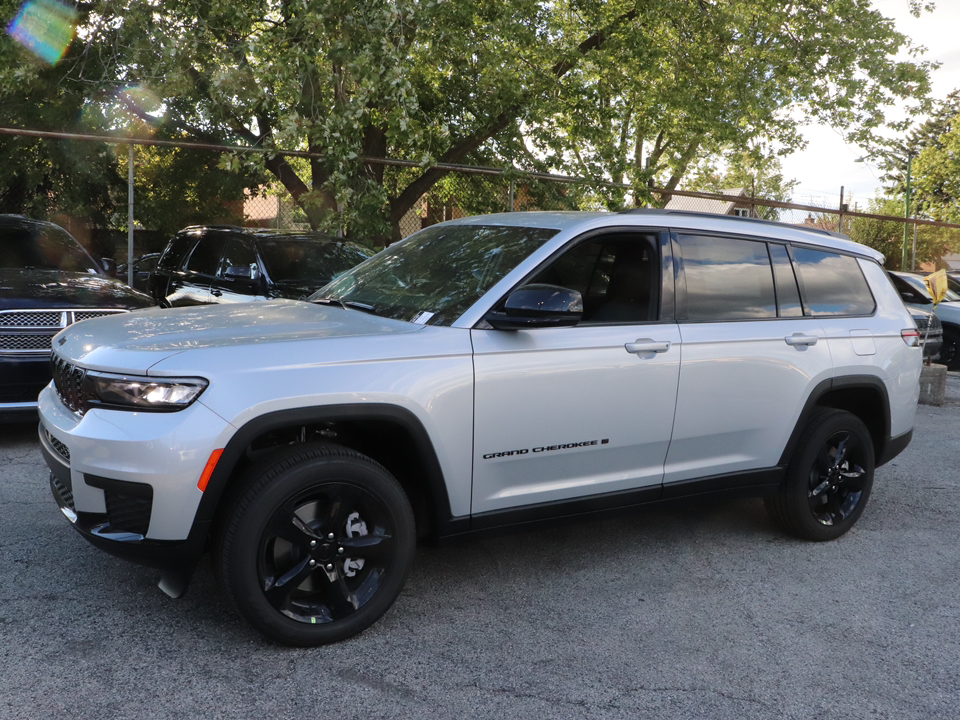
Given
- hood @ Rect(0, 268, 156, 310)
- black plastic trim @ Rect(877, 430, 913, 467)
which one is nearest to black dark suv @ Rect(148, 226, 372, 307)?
hood @ Rect(0, 268, 156, 310)

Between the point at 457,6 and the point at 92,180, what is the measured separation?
6951 mm

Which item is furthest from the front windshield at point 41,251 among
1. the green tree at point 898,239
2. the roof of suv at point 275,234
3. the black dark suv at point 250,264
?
the green tree at point 898,239

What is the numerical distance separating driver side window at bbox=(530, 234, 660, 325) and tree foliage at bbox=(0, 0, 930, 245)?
6.61 metres

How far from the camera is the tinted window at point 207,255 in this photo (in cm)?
937

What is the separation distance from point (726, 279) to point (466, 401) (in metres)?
1.70

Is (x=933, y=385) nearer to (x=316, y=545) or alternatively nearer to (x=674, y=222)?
(x=674, y=222)

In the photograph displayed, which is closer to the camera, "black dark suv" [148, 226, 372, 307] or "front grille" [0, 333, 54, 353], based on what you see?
"front grille" [0, 333, 54, 353]

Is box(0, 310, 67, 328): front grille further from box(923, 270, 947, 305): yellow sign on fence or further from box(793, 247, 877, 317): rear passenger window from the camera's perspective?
box(923, 270, 947, 305): yellow sign on fence

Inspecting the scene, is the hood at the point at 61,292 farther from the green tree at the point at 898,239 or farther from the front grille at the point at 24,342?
the green tree at the point at 898,239

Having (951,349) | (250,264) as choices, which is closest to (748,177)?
(951,349)

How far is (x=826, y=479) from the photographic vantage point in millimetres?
5047

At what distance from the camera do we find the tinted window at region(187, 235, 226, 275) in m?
9.37

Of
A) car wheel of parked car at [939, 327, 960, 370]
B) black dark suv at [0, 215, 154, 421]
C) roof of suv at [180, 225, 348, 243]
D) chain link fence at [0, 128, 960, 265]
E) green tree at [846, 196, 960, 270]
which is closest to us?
black dark suv at [0, 215, 154, 421]

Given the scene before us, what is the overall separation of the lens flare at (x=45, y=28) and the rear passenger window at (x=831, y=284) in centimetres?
1083
